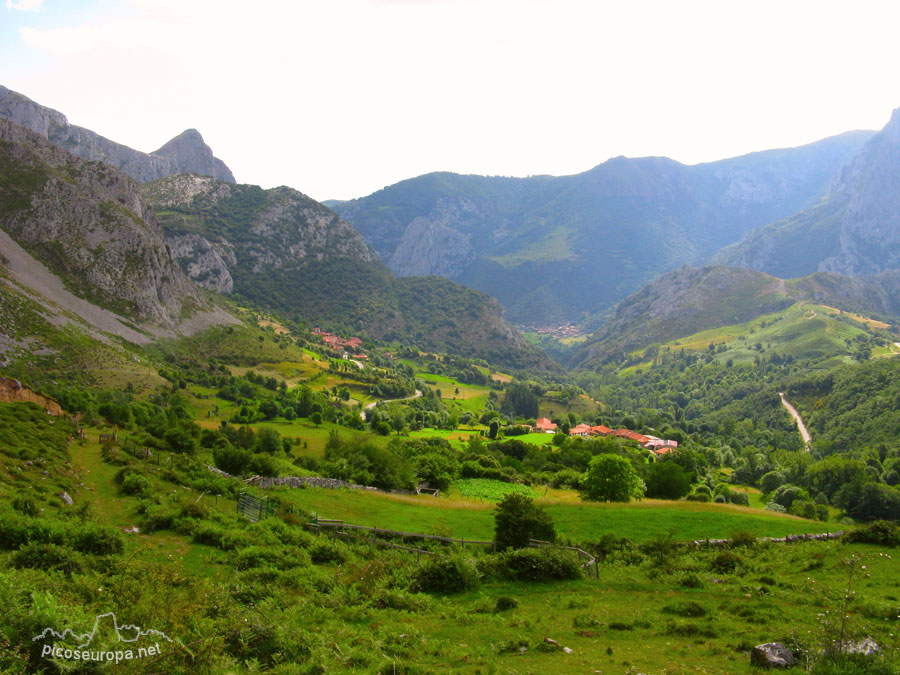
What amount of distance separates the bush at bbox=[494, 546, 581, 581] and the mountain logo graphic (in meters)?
14.2

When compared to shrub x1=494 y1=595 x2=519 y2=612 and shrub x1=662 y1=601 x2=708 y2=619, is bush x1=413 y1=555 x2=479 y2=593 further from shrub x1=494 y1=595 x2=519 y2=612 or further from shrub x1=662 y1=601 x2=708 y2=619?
shrub x1=662 y1=601 x2=708 y2=619

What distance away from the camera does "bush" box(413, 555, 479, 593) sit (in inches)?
803

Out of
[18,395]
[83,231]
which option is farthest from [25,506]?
[83,231]

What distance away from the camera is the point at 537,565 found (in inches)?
853

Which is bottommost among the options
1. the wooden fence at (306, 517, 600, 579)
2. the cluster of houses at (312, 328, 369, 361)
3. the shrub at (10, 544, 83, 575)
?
the cluster of houses at (312, 328, 369, 361)

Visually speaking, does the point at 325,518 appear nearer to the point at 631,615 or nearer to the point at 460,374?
the point at 631,615

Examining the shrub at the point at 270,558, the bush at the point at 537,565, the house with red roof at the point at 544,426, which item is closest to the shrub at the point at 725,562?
the bush at the point at 537,565

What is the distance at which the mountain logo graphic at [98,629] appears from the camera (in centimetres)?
959

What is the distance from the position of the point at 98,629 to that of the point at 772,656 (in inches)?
555

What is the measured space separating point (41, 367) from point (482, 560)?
79.6 metres

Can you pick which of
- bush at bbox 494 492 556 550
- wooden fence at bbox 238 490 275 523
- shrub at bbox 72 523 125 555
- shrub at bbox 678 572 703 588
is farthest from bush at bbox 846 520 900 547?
shrub at bbox 72 523 125 555

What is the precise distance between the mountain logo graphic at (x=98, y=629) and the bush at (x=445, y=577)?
11216mm

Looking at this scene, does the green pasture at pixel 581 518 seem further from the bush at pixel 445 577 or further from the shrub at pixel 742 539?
the bush at pixel 445 577

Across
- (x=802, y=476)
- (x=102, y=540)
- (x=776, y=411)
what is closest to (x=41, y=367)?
(x=102, y=540)
